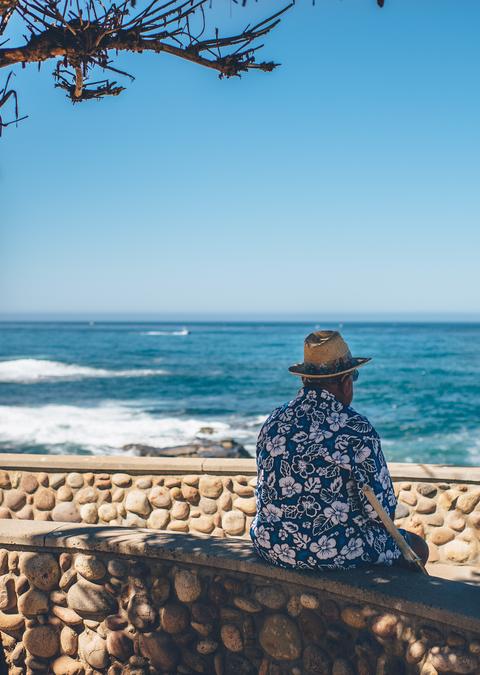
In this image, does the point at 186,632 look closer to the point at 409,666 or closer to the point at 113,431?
the point at 409,666

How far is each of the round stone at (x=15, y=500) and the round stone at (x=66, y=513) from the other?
0.95 feet

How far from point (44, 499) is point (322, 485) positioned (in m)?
3.42

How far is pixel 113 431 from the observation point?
20094 mm

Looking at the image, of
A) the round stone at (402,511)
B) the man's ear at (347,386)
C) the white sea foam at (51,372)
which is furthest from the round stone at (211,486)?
the white sea foam at (51,372)

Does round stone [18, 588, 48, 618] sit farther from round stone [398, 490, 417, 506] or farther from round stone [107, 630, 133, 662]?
round stone [398, 490, 417, 506]

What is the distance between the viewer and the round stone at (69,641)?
345 cm

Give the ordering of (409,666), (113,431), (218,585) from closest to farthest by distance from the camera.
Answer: (409,666) → (218,585) → (113,431)

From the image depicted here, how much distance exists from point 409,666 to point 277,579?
0.64 meters

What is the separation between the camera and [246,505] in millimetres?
5203

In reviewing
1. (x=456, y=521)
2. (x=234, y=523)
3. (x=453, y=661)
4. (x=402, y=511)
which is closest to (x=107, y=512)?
(x=234, y=523)

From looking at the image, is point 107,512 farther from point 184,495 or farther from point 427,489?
point 427,489

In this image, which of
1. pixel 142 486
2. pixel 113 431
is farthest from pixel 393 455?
pixel 142 486

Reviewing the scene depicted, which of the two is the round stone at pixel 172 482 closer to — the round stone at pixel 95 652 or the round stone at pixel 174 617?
the round stone at pixel 95 652

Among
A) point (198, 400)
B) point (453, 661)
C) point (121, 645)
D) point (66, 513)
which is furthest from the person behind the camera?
point (198, 400)
